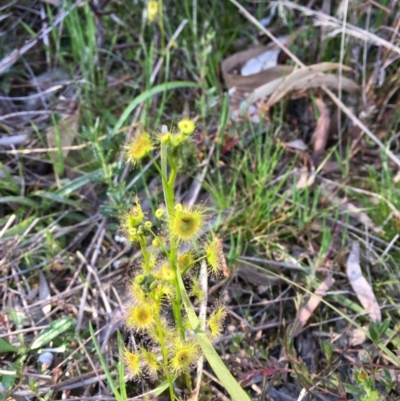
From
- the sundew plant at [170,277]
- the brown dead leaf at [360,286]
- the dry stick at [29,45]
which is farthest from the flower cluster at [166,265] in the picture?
the dry stick at [29,45]

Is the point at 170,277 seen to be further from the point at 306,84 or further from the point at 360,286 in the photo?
the point at 306,84

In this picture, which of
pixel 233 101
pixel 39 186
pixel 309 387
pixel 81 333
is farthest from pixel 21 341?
→ pixel 233 101

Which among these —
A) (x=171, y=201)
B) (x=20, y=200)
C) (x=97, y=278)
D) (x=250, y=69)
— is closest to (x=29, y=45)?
(x=20, y=200)

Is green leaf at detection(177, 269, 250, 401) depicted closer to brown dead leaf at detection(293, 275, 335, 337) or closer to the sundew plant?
the sundew plant

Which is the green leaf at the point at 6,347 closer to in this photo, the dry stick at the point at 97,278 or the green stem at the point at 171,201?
the dry stick at the point at 97,278

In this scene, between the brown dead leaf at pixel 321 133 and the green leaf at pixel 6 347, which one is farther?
the brown dead leaf at pixel 321 133

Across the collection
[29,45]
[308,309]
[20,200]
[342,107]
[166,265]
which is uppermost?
[29,45]
